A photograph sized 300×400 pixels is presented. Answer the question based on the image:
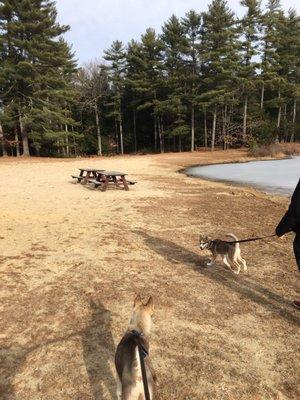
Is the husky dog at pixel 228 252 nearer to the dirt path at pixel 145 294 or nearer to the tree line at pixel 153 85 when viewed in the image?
the dirt path at pixel 145 294

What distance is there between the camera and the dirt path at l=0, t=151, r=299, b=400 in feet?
11.0

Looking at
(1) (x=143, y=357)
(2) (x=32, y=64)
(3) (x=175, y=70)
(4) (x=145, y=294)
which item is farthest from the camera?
(3) (x=175, y=70)

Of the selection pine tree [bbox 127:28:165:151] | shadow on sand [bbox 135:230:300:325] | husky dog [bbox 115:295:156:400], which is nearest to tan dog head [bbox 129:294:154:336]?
husky dog [bbox 115:295:156:400]

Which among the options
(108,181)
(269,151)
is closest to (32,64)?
(108,181)

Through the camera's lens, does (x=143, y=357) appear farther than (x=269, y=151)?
No

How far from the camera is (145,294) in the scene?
506 cm

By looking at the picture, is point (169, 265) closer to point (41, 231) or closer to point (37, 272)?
point (37, 272)

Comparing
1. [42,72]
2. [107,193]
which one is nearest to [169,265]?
[107,193]

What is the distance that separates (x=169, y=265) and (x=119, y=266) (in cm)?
86

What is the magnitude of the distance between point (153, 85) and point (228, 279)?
37.8 m

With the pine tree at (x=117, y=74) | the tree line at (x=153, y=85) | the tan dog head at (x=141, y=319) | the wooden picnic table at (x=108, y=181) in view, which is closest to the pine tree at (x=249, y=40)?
the tree line at (x=153, y=85)

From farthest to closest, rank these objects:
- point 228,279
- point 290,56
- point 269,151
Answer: point 290,56, point 269,151, point 228,279

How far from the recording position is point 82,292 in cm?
509

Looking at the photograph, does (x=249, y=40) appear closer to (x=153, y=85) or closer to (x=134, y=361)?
(x=153, y=85)
